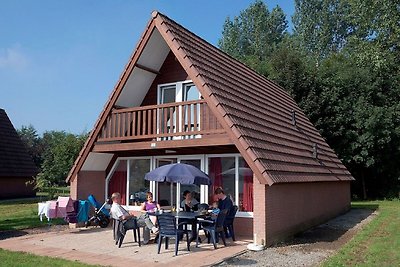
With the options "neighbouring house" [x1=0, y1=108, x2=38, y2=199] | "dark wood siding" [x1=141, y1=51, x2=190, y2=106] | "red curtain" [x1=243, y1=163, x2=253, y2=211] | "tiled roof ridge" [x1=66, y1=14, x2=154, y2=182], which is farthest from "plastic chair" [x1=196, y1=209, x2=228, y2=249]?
"neighbouring house" [x1=0, y1=108, x2=38, y2=199]

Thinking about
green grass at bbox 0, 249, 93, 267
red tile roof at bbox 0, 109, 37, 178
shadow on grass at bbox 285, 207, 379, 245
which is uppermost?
red tile roof at bbox 0, 109, 37, 178

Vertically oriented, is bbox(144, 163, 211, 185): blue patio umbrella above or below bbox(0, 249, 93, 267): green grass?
above

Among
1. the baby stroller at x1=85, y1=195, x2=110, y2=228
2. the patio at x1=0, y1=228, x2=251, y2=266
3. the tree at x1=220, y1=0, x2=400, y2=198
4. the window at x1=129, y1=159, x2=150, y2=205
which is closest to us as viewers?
the patio at x1=0, y1=228, x2=251, y2=266

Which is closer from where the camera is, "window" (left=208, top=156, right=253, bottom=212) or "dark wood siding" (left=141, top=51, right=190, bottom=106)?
"window" (left=208, top=156, right=253, bottom=212)

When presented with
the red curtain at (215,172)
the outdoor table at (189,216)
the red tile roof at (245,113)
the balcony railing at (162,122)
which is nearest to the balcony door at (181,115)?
the balcony railing at (162,122)

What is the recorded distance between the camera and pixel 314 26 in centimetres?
5150

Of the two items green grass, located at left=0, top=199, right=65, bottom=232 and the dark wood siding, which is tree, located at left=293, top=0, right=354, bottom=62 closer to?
the dark wood siding

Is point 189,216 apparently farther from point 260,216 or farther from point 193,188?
point 193,188

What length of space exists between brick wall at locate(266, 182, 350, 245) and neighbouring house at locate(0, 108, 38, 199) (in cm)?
2085

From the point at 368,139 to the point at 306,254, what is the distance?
18637mm

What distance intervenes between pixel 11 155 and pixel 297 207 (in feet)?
80.3

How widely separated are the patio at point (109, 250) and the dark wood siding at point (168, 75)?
17.5ft

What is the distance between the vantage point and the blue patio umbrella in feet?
33.0

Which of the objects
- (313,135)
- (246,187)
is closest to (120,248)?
(246,187)
